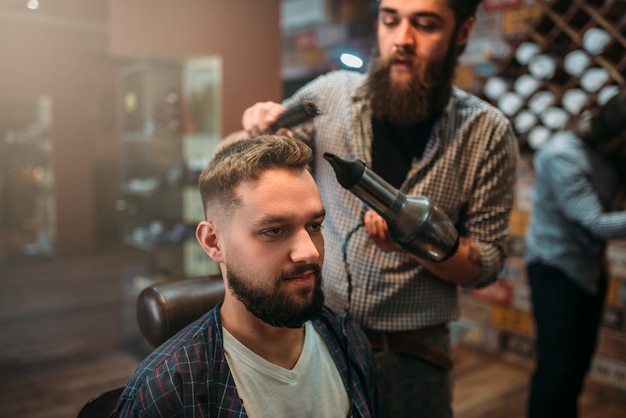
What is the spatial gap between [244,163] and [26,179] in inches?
241

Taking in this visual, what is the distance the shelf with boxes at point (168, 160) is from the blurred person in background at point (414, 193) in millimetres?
2426

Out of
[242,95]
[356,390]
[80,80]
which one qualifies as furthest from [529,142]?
[80,80]

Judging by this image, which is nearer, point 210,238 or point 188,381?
point 188,381

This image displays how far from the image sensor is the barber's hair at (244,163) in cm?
102

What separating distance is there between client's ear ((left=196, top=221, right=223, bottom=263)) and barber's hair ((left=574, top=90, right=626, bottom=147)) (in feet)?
5.95

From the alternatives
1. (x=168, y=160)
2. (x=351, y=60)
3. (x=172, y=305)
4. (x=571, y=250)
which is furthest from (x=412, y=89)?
(x=168, y=160)

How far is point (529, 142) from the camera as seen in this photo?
3.40 meters

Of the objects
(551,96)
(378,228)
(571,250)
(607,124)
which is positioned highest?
(551,96)

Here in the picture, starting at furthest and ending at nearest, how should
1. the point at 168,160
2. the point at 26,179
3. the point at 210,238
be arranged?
the point at 26,179, the point at 168,160, the point at 210,238

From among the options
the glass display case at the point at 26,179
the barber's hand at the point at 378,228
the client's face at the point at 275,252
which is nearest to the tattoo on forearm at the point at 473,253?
the barber's hand at the point at 378,228

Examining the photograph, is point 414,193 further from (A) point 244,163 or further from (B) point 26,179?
(B) point 26,179

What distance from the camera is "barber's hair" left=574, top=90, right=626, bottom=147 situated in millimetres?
2191

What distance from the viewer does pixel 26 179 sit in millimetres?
6305

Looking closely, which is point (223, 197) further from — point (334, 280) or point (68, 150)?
point (68, 150)
